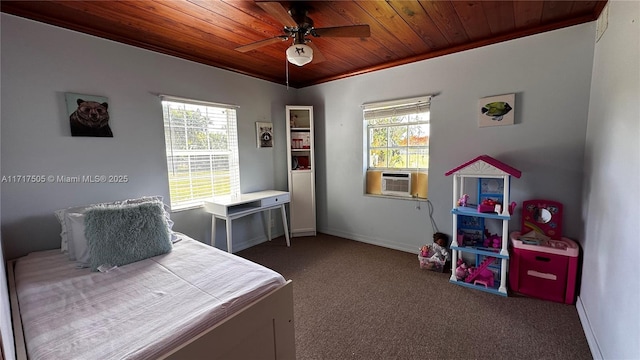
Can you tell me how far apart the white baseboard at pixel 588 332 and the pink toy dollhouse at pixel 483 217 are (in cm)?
46

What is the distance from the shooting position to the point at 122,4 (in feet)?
5.94

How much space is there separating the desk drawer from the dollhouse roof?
6.59 feet

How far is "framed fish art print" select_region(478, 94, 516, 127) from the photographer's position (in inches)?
95.6

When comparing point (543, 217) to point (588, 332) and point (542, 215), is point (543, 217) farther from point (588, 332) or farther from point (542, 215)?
point (588, 332)

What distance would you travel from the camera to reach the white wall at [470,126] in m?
2.22

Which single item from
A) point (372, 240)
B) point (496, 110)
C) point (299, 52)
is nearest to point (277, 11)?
point (299, 52)

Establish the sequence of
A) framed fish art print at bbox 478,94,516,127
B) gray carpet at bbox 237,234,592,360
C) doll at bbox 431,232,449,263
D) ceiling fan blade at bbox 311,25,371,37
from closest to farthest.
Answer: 1. gray carpet at bbox 237,234,592,360
2. ceiling fan blade at bbox 311,25,371,37
3. framed fish art print at bbox 478,94,516,127
4. doll at bbox 431,232,449,263

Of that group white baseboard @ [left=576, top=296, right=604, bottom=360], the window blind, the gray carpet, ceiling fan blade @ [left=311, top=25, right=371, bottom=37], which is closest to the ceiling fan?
ceiling fan blade @ [left=311, top=25, right=371, bottom=37]

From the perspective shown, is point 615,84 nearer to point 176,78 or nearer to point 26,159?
point 176,78

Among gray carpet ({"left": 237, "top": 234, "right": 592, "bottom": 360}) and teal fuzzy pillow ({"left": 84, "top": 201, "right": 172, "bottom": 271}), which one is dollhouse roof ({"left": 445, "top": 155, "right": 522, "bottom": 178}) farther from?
teal fuzzy pillow ({"left": 84, "top": 201, "right": 172, "bottom": 271})

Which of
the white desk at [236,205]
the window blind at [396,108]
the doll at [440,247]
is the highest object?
the window blind at [396,108]

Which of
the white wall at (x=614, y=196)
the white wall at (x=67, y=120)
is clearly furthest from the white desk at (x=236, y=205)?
the white wall at (x=614, y=196)

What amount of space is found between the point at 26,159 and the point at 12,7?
1.06 meters

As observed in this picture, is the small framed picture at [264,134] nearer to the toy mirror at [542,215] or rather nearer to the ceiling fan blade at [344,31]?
the ceiling fan blade at [344,31]
